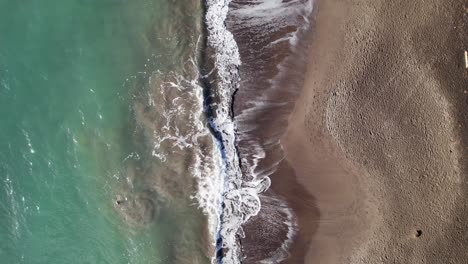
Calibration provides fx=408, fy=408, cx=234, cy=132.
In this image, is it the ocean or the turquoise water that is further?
the turquoise water

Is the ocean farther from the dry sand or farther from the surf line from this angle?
the dry sand

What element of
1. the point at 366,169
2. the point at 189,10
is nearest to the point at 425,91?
the point at 366,169

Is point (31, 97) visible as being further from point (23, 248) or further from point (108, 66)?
point (23, 248)

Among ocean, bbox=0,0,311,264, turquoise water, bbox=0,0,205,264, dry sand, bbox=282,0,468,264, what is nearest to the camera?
dry sand, bbox=282,0,468,264

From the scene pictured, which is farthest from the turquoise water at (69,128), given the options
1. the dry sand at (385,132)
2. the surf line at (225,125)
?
the dry sand at (385,132)

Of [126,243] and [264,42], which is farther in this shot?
[126,243]

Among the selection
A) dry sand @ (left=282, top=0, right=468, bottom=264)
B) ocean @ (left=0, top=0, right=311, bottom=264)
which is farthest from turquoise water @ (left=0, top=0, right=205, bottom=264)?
dry sand @ (left=282, top=0, right=468, bottom=264)
